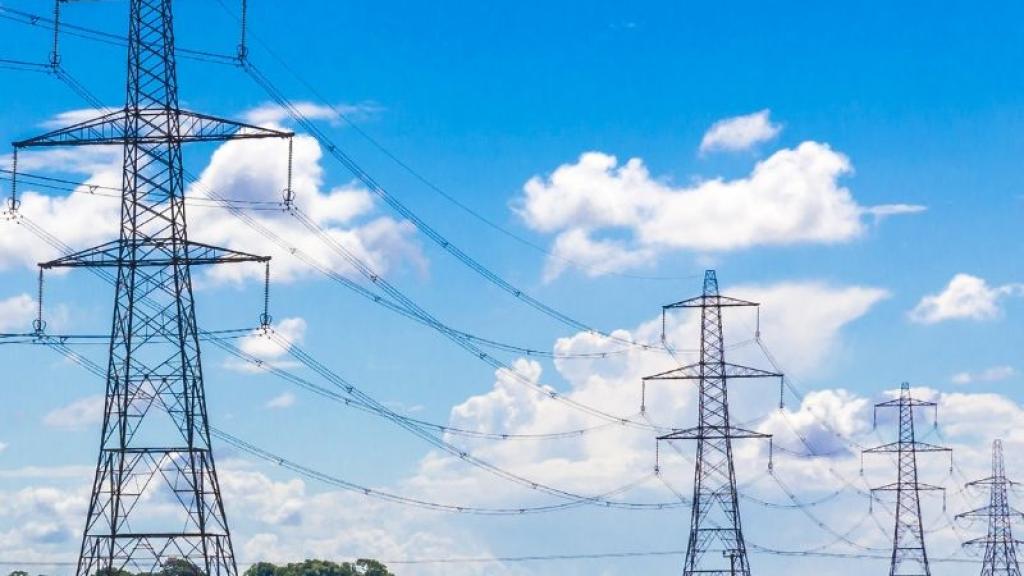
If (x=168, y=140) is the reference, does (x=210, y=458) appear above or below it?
below

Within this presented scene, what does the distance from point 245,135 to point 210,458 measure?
1278 centimetres

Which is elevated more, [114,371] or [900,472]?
[900,472]

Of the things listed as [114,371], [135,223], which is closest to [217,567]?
[114,371]

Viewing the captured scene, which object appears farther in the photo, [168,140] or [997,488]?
[997,488]

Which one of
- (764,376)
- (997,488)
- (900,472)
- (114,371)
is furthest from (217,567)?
(997,488)

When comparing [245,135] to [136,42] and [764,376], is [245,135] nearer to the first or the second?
[136,42]

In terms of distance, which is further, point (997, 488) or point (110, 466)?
point (997, 488)

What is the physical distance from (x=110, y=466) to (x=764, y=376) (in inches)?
2041

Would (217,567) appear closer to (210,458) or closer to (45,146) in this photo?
(210,458)

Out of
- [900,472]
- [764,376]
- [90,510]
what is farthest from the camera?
[900,472]

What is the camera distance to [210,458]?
71.2m

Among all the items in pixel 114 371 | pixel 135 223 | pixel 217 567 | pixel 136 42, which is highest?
pixel 136 42

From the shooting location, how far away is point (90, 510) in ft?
227

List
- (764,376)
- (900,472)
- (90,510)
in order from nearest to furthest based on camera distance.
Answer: (90,510) → (764,376) → (900,472)
